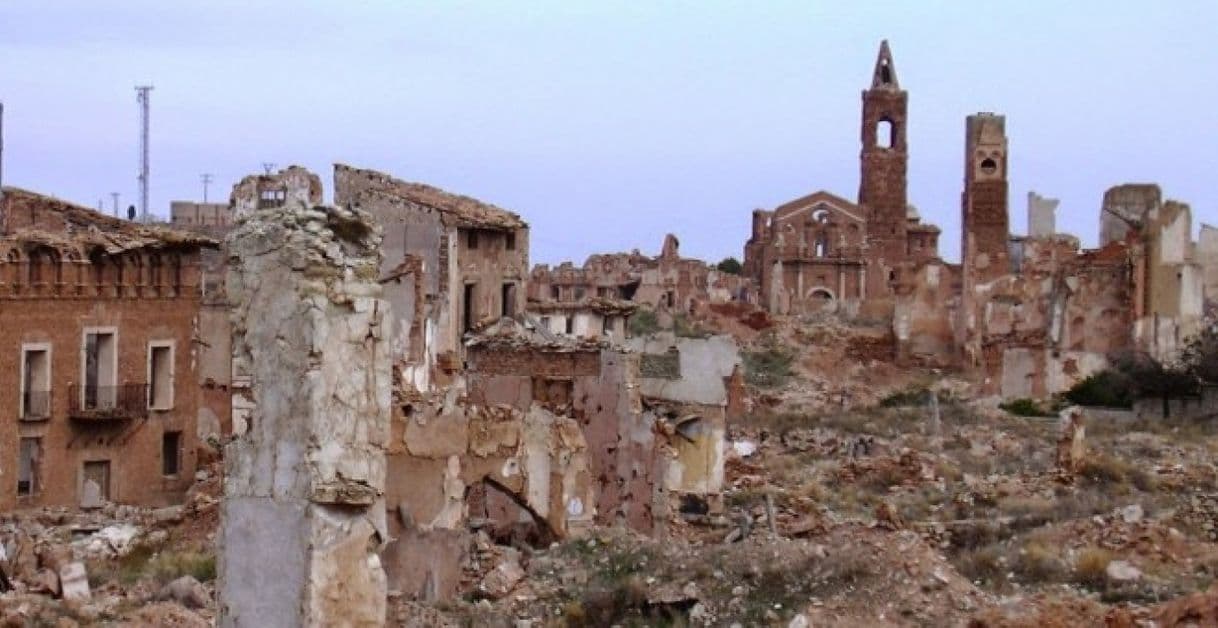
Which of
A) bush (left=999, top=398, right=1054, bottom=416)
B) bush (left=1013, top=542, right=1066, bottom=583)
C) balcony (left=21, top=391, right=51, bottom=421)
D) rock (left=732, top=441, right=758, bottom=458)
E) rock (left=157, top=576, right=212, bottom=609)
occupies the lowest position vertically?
rock (left=157, top=576, right=212, bottom=609)

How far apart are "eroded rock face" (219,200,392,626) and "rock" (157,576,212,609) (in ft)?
20.0

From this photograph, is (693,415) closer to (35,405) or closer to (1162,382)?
(35,405)

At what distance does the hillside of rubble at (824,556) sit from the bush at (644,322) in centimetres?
2392

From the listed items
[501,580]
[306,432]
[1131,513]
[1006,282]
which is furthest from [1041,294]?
[306,432]

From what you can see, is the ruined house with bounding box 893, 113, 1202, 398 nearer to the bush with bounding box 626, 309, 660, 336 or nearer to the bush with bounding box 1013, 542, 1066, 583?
the bush with bounding box 626, 309, 660, 336

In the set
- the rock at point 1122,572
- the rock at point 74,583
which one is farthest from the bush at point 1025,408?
the rock at point 74,583

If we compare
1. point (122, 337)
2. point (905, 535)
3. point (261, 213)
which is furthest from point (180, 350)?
point (261, 213)

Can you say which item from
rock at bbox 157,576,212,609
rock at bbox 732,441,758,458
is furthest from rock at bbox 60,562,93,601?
rock at bbox 732,441,758,458

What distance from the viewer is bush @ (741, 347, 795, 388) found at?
54.8 m

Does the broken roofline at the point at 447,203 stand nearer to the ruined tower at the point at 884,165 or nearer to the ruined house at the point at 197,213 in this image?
the ruined house at the point at 197,213

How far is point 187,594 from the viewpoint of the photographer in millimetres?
19109

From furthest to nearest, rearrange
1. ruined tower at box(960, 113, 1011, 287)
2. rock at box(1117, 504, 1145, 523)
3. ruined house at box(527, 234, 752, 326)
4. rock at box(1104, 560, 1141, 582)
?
1. ruined house at box(527, 234, 752, 326)
2. ruined tower at box(960, 113, 1011, 287)
3. rock at box(1117, 504, 1145, 523)
4. rock at box(1104, 560, 1141, 582)

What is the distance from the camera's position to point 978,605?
1794 centimetres

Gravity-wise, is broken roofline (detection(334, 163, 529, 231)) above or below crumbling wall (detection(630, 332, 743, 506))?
above
